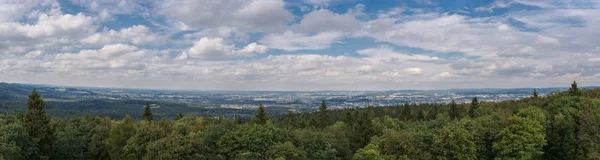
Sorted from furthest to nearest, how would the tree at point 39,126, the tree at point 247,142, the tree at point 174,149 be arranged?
the tree at point 39,126 < the tree at point 247,142 < the tree at point 174,149

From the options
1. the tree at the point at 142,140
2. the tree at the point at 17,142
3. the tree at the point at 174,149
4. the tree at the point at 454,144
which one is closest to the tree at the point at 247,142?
the tree at the point at 174,149

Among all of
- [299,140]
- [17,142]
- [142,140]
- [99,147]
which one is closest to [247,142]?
[299,140]

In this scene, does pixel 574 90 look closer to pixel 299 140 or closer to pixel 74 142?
pixel 299 140

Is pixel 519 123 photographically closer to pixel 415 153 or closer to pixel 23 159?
pixel 415 153

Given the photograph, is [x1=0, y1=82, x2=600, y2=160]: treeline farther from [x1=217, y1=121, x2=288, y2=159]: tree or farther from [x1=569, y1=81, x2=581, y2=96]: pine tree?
[x1=569, y1=81, x2=581, y2=96]: pine tree

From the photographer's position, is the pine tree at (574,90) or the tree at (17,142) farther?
the pine tree at (574,90)

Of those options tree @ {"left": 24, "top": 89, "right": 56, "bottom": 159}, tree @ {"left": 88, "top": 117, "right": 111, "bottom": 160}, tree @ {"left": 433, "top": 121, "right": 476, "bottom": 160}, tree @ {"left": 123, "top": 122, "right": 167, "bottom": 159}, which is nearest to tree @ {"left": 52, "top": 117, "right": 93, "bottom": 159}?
tree @ {"left": 88, "top": 117, "right": 111, "bottom": 160}

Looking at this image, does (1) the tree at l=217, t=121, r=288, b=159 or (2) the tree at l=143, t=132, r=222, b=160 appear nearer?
(2) the tree at l=143, t=132, r=222, b=160

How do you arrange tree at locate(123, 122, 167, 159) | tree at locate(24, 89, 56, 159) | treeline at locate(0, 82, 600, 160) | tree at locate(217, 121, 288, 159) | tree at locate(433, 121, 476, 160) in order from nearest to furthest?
1. tree at locate(123, 122, 167, 159)
2. treeline at locate(0, 82, 600, 160)
3. tree at locate(217, 121, 288, 159)
4. tree at locate(433, 121, 476, 160)
5. tree at locate(24, 89, 56, 159)

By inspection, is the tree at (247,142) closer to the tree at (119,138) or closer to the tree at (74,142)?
the tree at (119,138)
